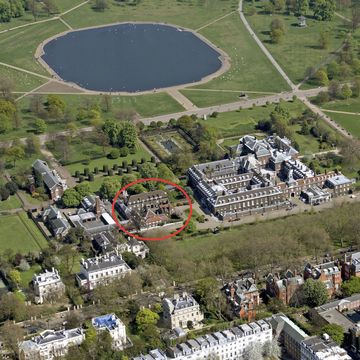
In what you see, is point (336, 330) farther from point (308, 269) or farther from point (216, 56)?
point (216, 56)

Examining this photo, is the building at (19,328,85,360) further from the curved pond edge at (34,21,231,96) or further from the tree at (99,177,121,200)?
the curved pond edge at (34,21,231,96)

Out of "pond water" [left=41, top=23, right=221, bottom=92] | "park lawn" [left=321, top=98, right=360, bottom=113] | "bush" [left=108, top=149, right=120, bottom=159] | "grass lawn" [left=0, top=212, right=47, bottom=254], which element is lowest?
"pond water" [left=41, top=23, right=221, bottom=92]

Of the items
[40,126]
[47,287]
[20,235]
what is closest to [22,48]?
[40,126]

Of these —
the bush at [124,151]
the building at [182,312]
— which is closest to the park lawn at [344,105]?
the bush at [124,151]

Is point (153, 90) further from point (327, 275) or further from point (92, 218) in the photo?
point (327, 275)

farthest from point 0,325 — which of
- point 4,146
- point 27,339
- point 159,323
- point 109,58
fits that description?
point 109,58

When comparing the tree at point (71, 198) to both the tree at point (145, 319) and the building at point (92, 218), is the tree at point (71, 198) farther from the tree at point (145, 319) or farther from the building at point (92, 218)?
the tree at point (145, 319)

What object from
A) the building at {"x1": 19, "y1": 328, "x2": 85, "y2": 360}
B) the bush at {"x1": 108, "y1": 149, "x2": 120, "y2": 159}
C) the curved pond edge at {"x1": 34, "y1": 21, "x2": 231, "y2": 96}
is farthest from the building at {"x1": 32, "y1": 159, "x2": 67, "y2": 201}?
the building at {"x1": 19, "y1": 328, "x2": 85, "y2": 360}
